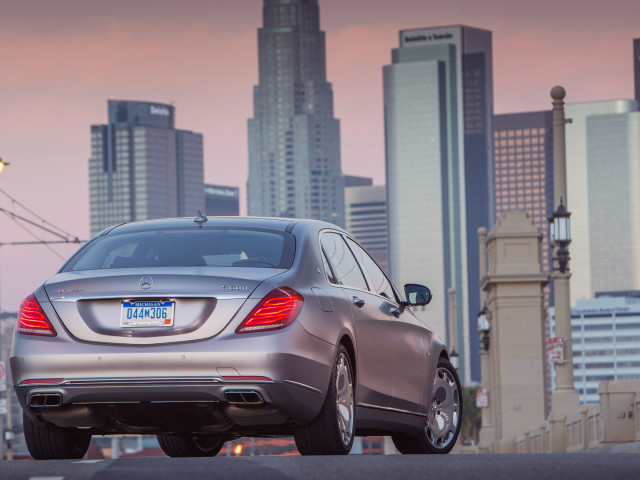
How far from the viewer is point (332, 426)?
28.0 ft

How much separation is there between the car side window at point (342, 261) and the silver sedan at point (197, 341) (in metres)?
0.06

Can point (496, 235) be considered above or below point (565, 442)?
above

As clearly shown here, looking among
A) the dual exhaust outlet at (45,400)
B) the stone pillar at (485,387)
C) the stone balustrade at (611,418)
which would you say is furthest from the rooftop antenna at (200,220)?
the stone pillar at (485,387)

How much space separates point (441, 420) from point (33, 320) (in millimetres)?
3676

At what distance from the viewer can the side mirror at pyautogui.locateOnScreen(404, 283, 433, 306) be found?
10422 mm

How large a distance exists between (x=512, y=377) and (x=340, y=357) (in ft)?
96.8

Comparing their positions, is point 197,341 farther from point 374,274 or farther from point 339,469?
point 374,274

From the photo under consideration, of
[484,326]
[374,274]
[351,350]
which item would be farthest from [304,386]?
[484,326]

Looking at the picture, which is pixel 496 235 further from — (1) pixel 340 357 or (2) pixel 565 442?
(1) pixel 340 357

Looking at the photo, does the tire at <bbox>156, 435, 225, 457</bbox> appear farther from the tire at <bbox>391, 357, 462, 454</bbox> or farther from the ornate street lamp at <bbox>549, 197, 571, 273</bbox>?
the ornate street lamp at <bbox>549, 197, 571, 273</bbox>

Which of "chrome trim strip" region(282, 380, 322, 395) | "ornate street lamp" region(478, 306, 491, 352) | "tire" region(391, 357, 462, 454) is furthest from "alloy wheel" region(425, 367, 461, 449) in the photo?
"ornate street lamp" region(478, 306, 491, 352)

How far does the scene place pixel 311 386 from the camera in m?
8.27

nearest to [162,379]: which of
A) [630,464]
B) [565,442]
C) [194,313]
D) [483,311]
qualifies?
[194,313]

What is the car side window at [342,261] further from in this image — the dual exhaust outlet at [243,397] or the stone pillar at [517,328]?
the stone pillar at [517,328]
